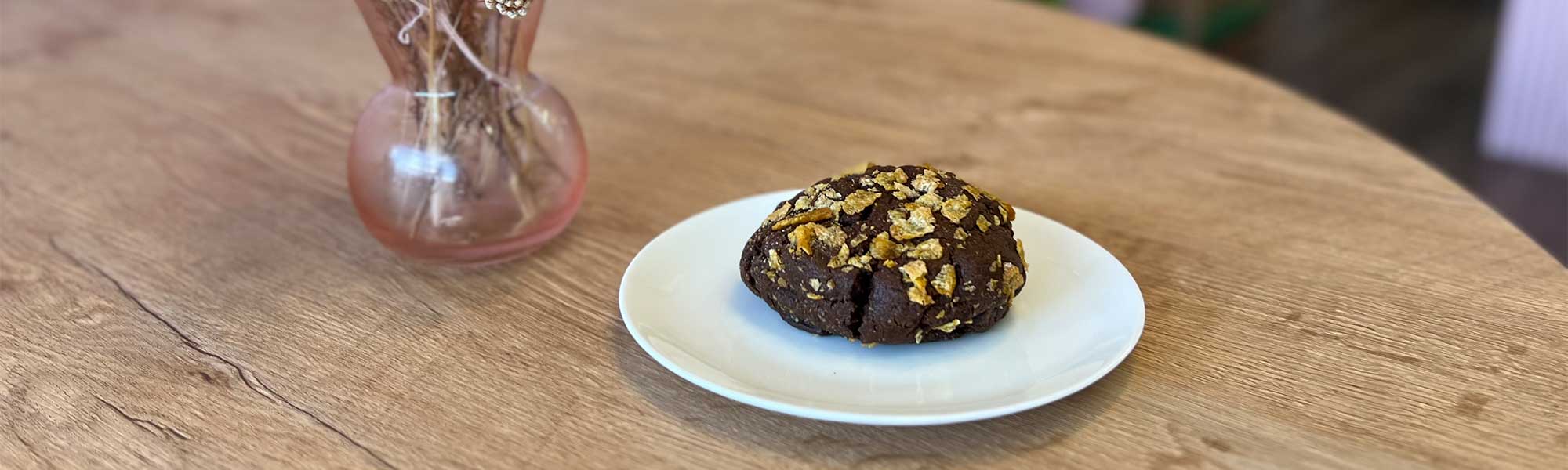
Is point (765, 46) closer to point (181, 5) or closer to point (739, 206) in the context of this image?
point (739, 206)

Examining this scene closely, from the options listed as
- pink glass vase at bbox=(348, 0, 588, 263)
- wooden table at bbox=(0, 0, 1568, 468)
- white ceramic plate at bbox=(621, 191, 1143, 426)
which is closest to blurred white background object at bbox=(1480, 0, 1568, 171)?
wooden table at bbox=(0, 0, 1568, 468)

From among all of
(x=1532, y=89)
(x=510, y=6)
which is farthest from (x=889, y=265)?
(x=1532, y=89)

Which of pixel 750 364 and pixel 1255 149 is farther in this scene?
pixel 1255 149

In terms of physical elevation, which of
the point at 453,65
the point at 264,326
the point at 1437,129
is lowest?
the point at 1437,129

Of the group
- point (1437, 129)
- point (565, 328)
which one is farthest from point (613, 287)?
point (1437, 129)

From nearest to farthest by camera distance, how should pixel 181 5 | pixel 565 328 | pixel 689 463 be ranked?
1. pixel 689 463
2. pixel 565 328
3. pixel 181 5

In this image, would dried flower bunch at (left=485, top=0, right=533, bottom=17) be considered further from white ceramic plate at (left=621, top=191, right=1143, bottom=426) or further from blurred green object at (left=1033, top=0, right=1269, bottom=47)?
blurred green object at (left=1033, top=0, right=1269, bottom=47)

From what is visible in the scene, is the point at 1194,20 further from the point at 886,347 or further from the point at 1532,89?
the point at 886,347
